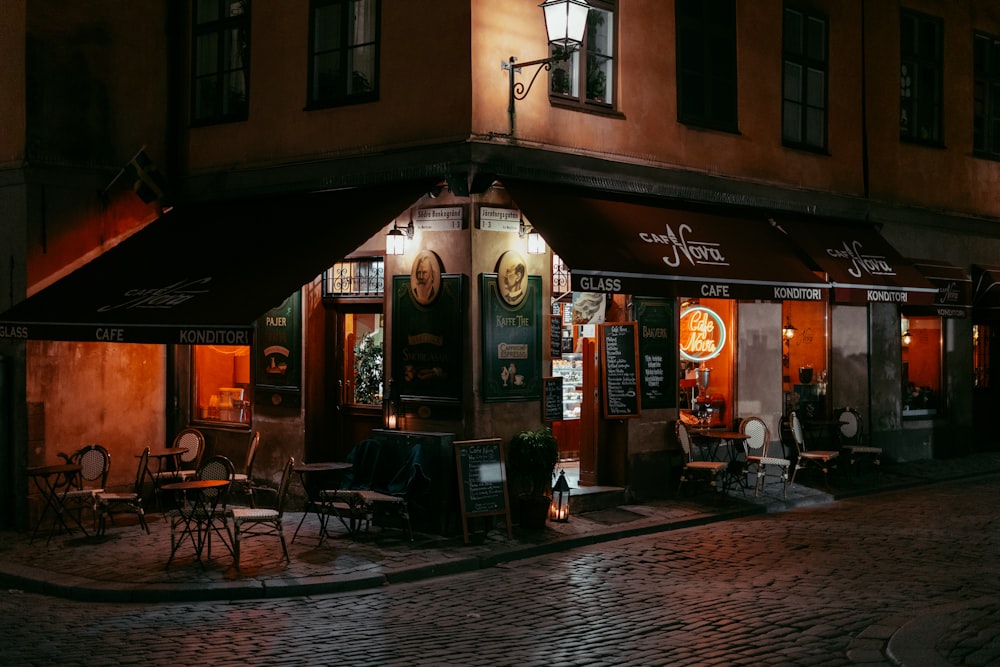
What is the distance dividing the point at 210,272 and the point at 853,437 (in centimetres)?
1024

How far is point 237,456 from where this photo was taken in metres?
14.0

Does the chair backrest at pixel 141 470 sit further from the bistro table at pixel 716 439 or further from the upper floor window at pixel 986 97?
the upper floor window at pixel 986 97

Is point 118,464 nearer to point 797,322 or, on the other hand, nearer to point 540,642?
point 540,642

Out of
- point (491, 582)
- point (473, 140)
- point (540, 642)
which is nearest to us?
point (540, 642)

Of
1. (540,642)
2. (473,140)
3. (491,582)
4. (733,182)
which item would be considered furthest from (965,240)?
(540,642)

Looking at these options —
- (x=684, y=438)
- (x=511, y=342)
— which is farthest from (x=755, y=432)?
(x=511, y=342)

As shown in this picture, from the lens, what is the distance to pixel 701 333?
15188mm

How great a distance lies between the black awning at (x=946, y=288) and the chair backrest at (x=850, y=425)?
260cm

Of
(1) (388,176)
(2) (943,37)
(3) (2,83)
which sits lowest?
(1) (388,176)

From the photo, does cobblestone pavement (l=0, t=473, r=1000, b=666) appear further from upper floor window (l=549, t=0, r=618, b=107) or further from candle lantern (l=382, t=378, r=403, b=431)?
upper floor window (l=549, t=0, r=618, b=107)

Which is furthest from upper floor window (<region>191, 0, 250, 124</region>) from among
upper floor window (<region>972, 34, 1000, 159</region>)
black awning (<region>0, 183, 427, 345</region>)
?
upper floor window (<region>972, 34, 1000, 159</region>)

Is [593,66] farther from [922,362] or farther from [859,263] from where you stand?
[922,362]

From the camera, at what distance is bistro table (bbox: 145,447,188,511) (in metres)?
13.1

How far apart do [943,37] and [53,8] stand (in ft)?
47.4
